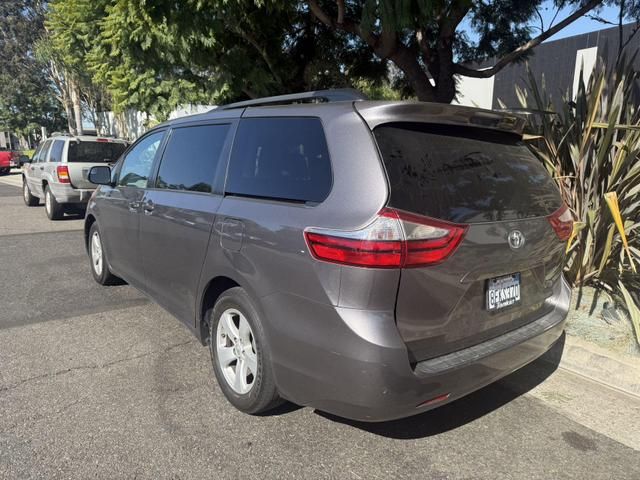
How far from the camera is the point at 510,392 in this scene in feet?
10.7

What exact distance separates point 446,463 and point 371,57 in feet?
28.8

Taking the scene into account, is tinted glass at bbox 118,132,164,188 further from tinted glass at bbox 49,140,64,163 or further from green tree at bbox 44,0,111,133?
tinted glass at bbox 49,140,64,163

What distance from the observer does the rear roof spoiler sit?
2.31 metres

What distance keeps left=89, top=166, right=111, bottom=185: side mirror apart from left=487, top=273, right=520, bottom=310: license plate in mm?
3915

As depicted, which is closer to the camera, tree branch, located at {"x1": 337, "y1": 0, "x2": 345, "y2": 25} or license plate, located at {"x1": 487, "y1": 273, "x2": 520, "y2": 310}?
license plate, located at {"x1": 487, "y1": 273, "x2": 520, "y2": 310}

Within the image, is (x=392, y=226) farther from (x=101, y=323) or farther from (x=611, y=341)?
(x=101, y=323)

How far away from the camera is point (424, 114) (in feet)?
7.80

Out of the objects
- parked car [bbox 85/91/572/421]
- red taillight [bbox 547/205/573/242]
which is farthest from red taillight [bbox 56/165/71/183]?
red taillight [bbox 547/205/573/242]

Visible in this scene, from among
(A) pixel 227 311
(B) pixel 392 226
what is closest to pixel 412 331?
(B) pixel 392 226

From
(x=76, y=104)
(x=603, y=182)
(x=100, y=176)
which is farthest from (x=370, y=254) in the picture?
(x=76, y=104)

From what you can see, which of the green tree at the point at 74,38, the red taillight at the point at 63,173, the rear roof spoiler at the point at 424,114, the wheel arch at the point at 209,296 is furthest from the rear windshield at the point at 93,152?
the rear roof spoiler at the point at 424,114

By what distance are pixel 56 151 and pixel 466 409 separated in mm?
10290

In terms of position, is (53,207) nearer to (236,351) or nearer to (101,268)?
(101,268)

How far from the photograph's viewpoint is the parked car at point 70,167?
384 inches
